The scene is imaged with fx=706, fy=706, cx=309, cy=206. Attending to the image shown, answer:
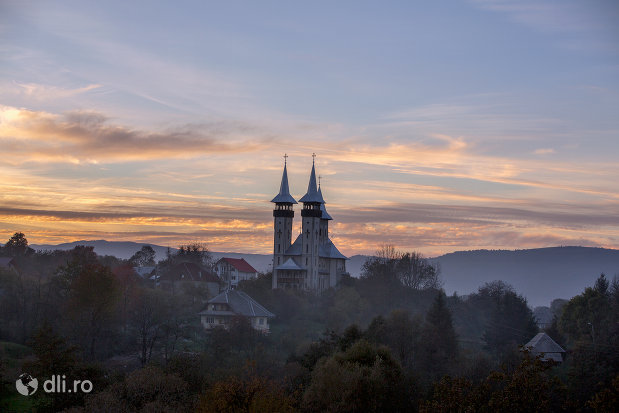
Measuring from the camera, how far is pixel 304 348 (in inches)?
2327

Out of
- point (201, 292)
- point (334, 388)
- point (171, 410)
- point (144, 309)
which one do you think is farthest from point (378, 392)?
point (201, 292)

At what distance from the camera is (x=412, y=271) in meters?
95.2

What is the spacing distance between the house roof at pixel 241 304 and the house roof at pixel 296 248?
20.4m

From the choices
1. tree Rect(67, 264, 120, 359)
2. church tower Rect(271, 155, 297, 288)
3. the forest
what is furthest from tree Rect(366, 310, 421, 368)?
church tower Rect(271, 155, 297, 288)

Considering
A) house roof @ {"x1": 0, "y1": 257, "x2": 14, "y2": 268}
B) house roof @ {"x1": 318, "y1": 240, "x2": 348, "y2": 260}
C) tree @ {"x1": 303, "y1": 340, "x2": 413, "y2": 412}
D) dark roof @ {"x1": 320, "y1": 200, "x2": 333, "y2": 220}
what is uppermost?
dark roof @ {"x1": 320, "y1": 200, "x2": 333, "y2": 220}

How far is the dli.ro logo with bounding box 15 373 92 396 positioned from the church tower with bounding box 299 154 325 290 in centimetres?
5339

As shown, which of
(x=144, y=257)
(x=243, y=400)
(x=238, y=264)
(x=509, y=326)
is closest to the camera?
(x=243, y=400)

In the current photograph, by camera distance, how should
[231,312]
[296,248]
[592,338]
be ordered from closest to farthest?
[592,338] < [231,312] < [296,248]

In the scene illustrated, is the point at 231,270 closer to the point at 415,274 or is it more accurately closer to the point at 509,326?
the point at 415,274

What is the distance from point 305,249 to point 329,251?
16.8 feet

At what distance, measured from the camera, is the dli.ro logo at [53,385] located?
4122 centimetres

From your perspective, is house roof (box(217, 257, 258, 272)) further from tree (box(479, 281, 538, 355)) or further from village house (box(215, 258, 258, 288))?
tree (box(479, 281, 538, 355))

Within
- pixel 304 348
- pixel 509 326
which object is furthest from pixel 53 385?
pixel 509 326

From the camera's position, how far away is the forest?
35000mm
